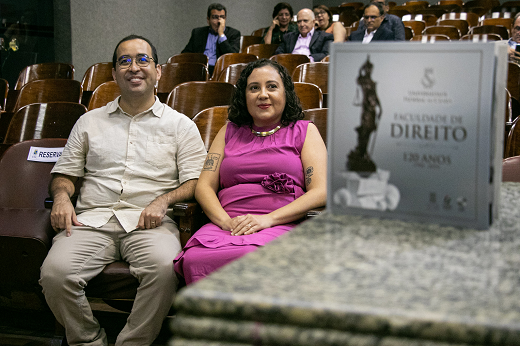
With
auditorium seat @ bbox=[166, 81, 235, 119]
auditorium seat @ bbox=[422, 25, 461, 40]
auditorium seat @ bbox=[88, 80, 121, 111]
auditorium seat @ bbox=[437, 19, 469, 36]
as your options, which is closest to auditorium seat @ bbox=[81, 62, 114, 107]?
auditorium seat @ bbox=[88, 80, 121, 111]

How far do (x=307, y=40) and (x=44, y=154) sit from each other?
373 centimetres

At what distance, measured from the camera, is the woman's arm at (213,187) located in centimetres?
193

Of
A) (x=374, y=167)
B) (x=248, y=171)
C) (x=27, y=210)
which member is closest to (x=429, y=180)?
(x=374, y=167)

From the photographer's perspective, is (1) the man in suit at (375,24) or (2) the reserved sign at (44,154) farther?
(1) the man in suit at (375,24)

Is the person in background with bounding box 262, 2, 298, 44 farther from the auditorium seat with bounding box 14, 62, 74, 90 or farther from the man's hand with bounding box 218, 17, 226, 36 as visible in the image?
the auditorium seat with bounding box 14, 62, 74, 90

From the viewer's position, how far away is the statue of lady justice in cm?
68

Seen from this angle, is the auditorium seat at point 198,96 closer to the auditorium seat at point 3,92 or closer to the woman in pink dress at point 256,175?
the woman in pink dress at point 256,175

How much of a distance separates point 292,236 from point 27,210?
1.78 meters

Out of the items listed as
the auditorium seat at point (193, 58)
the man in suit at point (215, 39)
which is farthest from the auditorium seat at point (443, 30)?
the auditorium seat at point (193, 58)

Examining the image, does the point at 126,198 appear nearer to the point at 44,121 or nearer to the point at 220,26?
the point at 44,121

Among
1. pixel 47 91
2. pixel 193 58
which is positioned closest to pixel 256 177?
pixel 47 91

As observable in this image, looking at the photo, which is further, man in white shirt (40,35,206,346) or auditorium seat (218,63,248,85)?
auditorium seat (218,63,248,85)

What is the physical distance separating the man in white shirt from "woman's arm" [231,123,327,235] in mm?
299

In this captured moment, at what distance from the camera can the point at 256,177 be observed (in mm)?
2027
